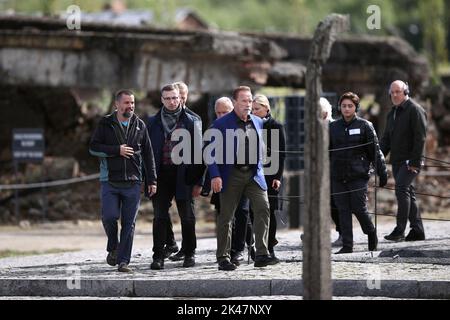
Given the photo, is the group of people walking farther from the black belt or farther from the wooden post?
the wooden post

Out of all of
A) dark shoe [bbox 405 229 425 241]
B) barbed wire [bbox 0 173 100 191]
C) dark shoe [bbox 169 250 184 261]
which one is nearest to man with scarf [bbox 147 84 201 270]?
dark shoe [bbox 169 250 184 261]

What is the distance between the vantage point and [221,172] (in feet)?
42.1

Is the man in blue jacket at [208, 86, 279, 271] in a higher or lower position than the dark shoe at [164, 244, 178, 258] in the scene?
higher

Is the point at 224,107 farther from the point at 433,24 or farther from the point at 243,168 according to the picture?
the point at 433,24

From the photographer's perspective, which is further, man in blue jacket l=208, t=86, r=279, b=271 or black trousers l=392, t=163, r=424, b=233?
black trousers l=392, t=163, r=424, b=233

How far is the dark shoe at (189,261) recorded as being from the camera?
531 inches

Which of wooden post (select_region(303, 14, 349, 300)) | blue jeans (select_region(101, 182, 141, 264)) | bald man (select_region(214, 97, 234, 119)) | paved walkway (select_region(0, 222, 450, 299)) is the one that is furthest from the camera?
bald man (select_region(214, 97, 234, 119))

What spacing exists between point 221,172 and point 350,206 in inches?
85.3

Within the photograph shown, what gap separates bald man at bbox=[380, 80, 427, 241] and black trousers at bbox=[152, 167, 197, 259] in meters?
3.09

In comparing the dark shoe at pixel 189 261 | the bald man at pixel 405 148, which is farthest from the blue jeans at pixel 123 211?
the bald man at pixel 405 148

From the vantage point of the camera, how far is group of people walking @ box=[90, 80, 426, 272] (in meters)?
12.8

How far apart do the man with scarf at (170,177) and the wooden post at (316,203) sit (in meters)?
3.93

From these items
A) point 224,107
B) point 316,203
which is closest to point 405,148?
point 224,107
